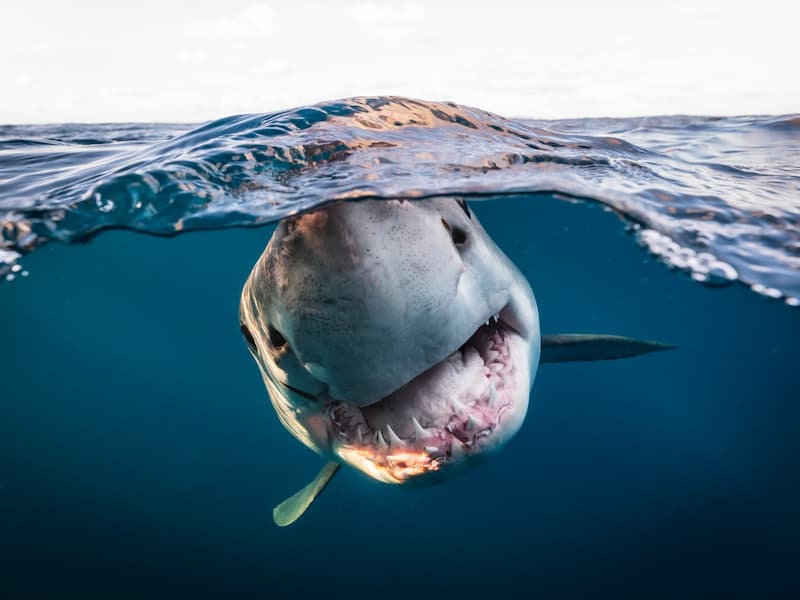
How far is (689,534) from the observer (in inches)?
386

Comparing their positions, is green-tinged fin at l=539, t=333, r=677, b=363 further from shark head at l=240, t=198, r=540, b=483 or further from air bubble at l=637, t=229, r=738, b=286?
shark head at l=240, t=198, r=540, b=483

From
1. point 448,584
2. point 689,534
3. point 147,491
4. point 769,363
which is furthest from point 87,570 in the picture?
point 769,363

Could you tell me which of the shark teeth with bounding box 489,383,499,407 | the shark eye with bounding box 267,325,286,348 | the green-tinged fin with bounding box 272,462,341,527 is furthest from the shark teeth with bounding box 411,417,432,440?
the green-tinged fin with bounding box 272,462,341,527

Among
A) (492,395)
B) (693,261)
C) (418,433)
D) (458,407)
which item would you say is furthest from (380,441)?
(693,261)

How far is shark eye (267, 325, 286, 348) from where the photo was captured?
1932 millimetres

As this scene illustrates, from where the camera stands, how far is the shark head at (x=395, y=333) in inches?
63.2

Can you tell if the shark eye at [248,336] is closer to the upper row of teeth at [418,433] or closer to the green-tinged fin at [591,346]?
the upper row of teeth at [418,433]

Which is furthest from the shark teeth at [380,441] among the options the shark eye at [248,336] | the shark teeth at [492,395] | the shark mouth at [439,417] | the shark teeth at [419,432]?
the shark eye at [248,336]

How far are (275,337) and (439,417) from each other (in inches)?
27.2

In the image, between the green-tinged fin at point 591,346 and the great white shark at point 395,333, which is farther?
the green-tinged fin at point 591,346

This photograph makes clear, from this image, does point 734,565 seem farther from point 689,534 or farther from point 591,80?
point 591,80

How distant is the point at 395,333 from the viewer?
1675 millimetres

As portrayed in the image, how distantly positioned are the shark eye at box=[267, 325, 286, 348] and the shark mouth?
0.37 metres

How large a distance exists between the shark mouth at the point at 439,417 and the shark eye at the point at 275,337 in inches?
14.5
